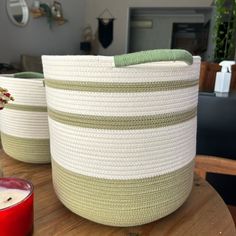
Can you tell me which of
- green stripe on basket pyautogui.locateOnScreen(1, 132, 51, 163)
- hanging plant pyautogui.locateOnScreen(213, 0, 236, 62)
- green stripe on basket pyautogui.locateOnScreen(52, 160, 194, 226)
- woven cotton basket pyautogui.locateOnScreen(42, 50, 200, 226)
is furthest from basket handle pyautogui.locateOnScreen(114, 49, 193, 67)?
hanging plant pyautogui.locateOnScreen(213, 0, 236, 62)

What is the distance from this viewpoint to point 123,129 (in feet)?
1.09

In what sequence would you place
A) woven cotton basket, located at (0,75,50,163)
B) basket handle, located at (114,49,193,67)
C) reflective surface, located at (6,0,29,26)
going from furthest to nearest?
reflective surface, located at (6,0,29,26) < woven cotton basket, located at (0,75,50,163) < basket handle, located at (114,49,193,67)

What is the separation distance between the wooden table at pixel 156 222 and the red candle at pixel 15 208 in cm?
3

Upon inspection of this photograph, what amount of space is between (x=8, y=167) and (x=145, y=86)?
364 mm

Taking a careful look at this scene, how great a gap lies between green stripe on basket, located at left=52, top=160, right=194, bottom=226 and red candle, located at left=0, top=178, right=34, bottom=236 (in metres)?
0.06

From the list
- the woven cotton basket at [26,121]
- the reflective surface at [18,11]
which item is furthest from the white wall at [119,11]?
the woven cotton basket at [26,121]

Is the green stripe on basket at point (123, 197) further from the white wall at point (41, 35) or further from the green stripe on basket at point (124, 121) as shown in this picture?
the white wall at point (41, 35)

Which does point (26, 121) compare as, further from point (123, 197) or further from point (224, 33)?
point (224, 33)

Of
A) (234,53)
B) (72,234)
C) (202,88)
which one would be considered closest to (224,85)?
(202,88)

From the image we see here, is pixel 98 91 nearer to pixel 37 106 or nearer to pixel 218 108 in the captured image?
pixel 37 106

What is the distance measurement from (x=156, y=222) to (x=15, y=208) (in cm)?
20

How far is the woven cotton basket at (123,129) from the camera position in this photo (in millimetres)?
322

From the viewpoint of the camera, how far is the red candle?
0.31 metres

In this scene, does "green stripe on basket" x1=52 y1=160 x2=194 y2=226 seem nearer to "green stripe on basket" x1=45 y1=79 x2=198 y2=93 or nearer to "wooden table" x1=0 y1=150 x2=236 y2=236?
"wooden table" x1=0 y1=150 x2=236 y2=236
